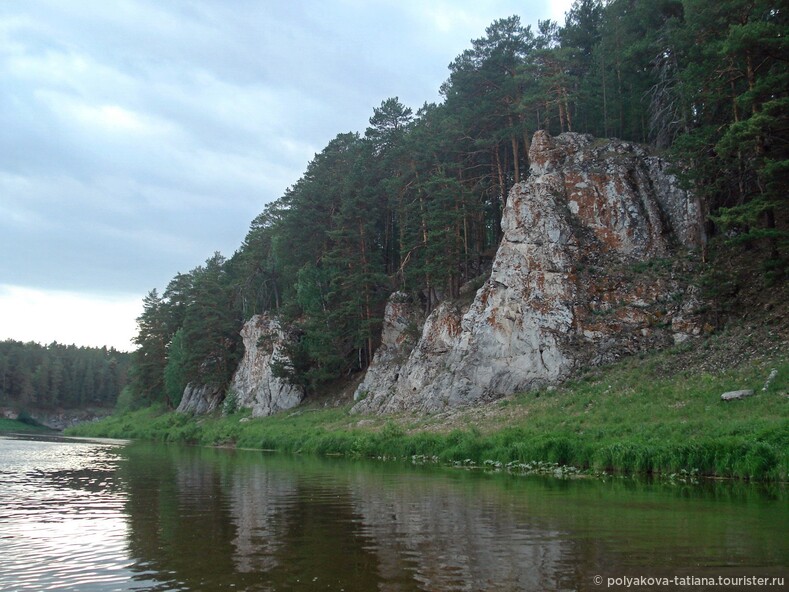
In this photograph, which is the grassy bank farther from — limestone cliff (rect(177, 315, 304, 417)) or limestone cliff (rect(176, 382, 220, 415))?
limestone cliff (rect(176, 382, 220, 415))

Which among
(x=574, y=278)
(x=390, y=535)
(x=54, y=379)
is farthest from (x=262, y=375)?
(x=54, y=379)

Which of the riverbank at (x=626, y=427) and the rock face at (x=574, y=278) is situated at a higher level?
the rock face at (x=574, y=278)

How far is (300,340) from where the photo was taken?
60.3 metres

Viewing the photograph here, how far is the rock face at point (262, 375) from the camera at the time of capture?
197ft

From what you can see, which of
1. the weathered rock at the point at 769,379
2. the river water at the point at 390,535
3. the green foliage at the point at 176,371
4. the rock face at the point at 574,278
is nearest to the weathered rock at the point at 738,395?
the weathered rock at the point at 769,379

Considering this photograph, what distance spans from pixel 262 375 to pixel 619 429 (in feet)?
158

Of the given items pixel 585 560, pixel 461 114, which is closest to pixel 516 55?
pixel 461 114

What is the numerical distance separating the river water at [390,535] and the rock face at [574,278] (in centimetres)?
1623

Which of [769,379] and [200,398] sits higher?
[769,379]

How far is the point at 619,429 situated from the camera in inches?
939

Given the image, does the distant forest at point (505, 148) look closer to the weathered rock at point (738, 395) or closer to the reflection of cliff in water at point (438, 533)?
the weathered rock at point (738, 395)

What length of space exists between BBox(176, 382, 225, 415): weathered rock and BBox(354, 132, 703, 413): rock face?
43274mm

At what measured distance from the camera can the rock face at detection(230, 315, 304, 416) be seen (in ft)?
197

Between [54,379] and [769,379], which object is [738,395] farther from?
[54,379]
